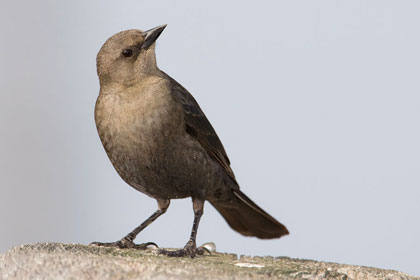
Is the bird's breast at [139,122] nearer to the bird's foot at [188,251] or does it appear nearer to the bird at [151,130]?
the bird at [151,130]

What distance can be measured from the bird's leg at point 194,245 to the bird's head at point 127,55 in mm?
966

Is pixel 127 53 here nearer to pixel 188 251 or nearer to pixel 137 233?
pixel 137 233

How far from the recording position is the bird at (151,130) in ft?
13.7

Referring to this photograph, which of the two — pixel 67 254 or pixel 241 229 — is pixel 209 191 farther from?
pixel 67 254

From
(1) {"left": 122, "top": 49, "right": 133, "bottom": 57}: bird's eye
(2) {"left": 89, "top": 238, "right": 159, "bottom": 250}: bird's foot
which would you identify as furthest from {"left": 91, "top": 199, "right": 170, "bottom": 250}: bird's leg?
(1) {"left": 122, "top": 49, "right": 133, "bottom": 57}: bird's eye

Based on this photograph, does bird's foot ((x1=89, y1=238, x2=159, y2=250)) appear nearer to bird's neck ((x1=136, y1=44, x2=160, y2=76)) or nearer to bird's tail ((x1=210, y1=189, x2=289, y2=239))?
bird's tail ((x1=210, y1=189, x2=289, y2=239))

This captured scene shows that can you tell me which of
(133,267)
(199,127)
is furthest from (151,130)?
(133,267)

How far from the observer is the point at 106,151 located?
4.36m

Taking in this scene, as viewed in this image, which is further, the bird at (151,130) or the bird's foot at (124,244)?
the bird's foot at (124,244)

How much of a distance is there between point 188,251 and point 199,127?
0.88 meters

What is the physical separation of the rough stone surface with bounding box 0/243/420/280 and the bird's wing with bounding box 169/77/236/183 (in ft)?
2.70

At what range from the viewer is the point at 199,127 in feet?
14.8

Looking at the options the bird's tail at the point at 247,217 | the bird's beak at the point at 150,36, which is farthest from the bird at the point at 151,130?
the bird's tail at the point at 247,217

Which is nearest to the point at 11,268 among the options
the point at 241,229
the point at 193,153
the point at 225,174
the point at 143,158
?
the point at 143,158
